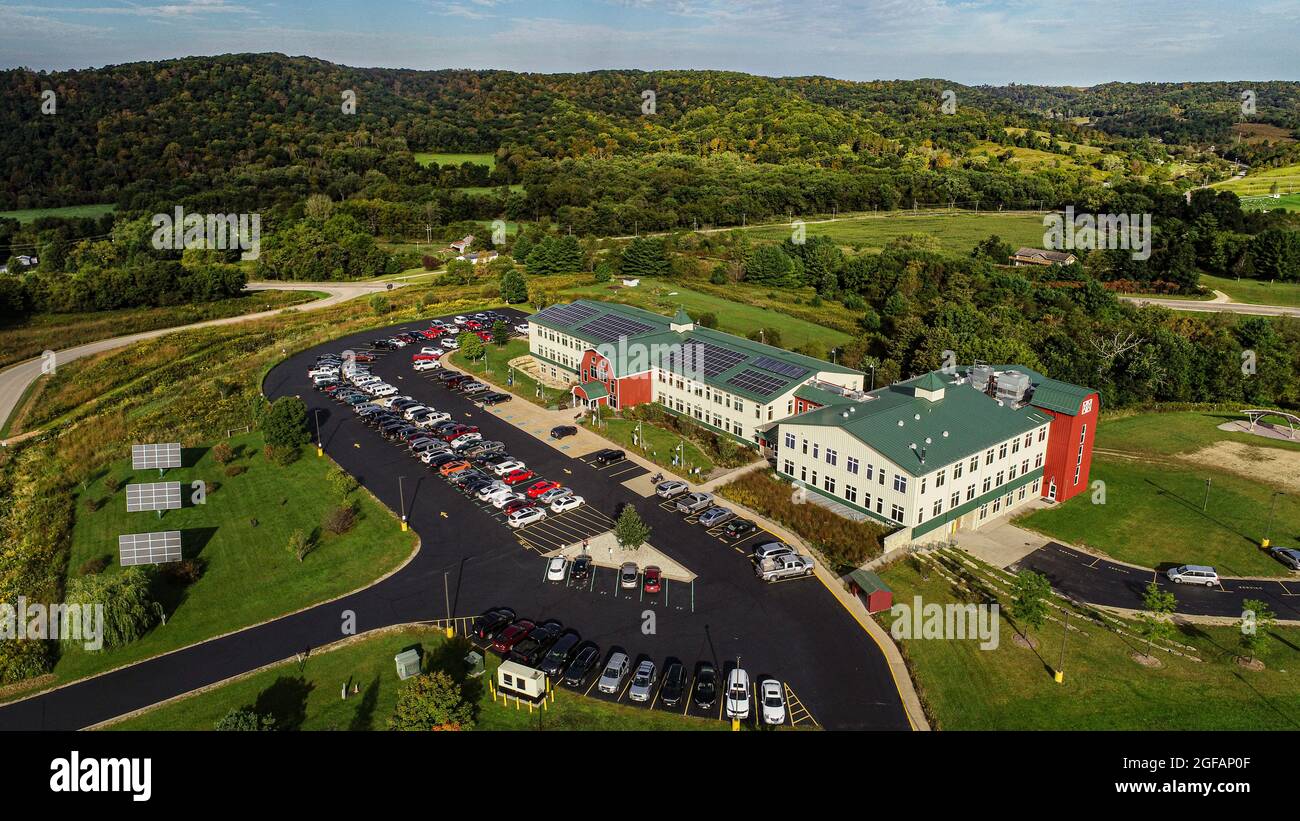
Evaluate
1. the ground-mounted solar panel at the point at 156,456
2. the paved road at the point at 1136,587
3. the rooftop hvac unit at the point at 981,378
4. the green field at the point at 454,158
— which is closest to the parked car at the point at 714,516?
the paved road at the point at 1136,587

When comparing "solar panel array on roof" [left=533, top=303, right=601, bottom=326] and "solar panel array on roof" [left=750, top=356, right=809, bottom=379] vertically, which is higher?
"solar panel array on roof" [left=533, top=303, right=601, bottom=326]

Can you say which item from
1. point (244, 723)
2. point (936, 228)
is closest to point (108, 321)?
point (244, 723)

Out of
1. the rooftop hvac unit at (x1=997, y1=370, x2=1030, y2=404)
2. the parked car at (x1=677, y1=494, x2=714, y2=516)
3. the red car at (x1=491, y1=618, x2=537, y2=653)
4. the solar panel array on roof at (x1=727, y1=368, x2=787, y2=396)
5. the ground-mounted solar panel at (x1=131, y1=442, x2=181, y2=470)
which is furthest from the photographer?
the solar panel array on roof at (x1=727, y1=368, x2=787, y2=396)

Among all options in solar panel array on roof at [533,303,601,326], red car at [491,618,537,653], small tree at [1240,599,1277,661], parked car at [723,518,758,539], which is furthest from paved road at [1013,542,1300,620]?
solar panel array on roof at [533,303,601,326]

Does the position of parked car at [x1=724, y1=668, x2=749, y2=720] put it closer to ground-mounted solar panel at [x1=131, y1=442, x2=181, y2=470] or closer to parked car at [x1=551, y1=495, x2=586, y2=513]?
parked car at [x1=551, y1=495, x2=586, y2=513]

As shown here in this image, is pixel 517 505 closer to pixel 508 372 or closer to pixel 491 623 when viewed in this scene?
pixel 491 623

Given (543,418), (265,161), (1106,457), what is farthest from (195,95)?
(1106,457)
